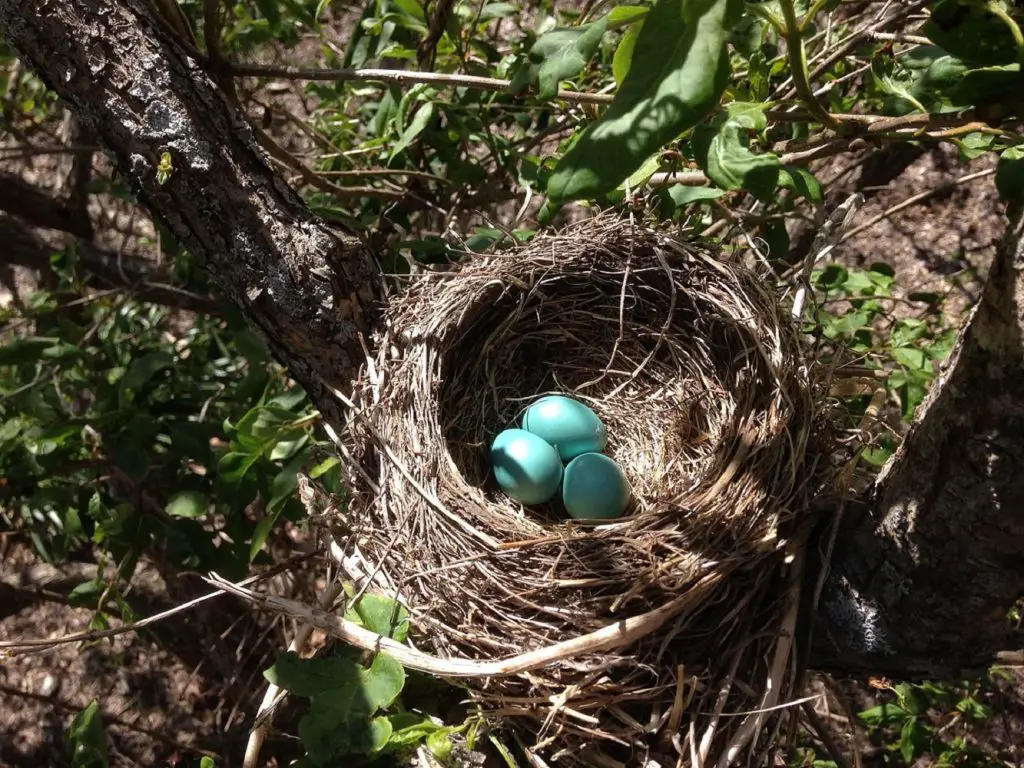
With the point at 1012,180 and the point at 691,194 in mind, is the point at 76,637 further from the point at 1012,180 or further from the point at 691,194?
the point at 1012,180

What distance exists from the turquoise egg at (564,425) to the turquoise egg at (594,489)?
0.08 m

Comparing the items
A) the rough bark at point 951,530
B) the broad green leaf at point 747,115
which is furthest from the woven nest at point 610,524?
the broad green leaf at point 747,115

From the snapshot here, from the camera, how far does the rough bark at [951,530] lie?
83 cm

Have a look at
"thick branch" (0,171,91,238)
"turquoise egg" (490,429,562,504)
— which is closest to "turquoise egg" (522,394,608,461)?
"turquoise egg" (490,429,562,504)

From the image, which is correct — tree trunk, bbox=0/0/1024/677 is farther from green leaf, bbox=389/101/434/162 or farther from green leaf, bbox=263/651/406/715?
green leaf, bbox=263/651/406/715

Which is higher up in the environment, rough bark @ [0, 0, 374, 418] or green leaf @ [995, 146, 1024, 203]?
rough bark @ [0, 0, 374, 418]

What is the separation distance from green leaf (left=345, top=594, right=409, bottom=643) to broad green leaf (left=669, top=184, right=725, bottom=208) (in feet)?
2.45

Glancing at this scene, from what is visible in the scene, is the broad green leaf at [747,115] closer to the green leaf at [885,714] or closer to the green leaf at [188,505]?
the green leaf at [188,505]

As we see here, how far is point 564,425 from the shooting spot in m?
1.87

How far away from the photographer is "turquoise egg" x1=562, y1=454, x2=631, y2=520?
174cm

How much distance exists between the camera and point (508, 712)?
3.97 feet

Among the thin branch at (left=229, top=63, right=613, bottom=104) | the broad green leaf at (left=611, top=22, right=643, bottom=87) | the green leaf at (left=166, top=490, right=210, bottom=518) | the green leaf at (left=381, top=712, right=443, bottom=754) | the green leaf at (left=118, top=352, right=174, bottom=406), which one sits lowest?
the green leaf at (left=381, top=712, right=443, bottom=754)

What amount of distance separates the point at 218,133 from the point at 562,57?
564mm

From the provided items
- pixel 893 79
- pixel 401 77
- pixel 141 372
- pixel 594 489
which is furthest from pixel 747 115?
pixel 141 372
